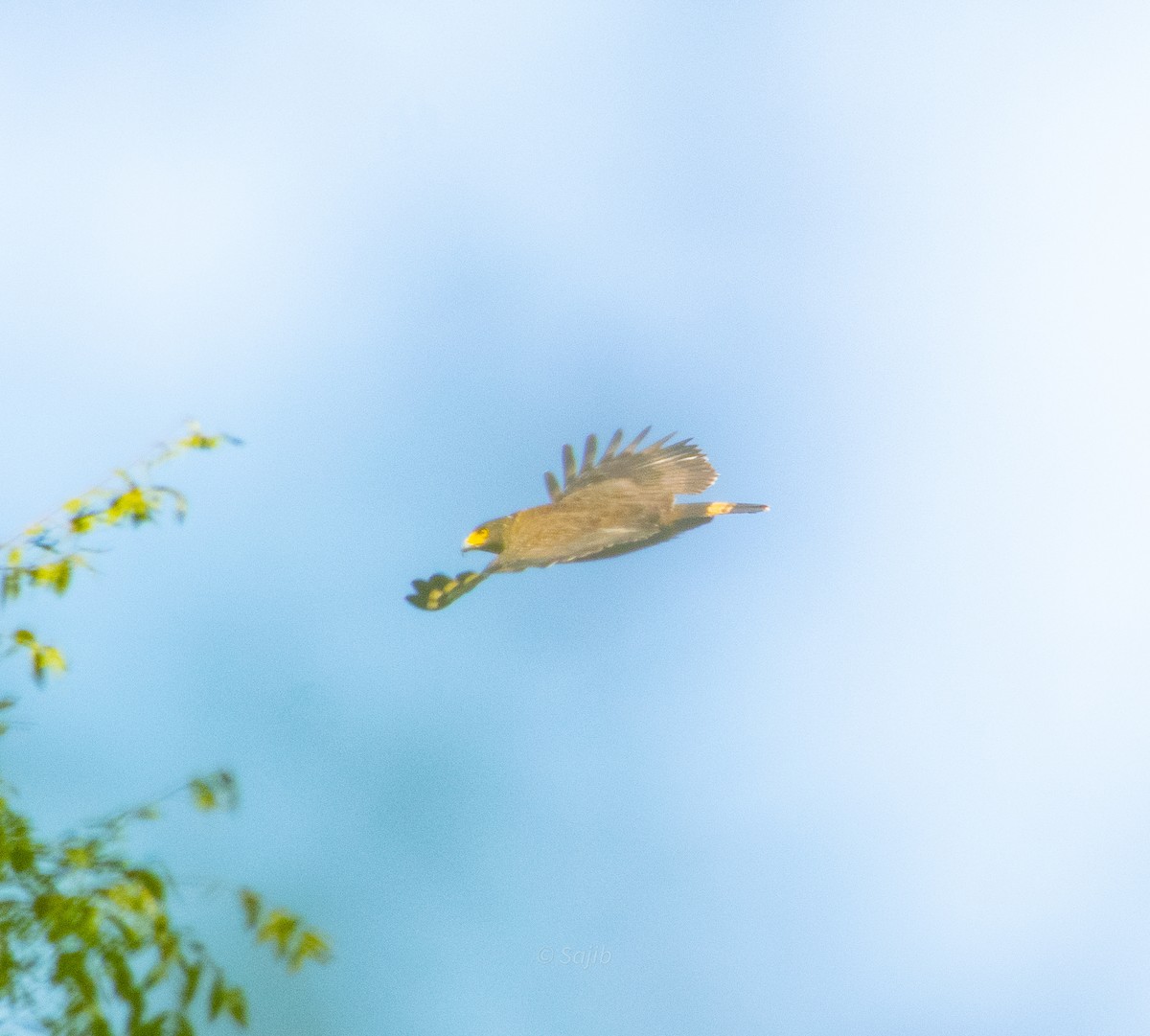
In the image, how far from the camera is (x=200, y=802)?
8.52ft

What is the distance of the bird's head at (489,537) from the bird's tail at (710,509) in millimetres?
877

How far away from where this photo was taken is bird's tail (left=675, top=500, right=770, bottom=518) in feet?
19.7

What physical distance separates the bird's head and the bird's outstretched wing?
1.76 ft

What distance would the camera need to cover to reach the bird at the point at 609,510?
573 centimetres

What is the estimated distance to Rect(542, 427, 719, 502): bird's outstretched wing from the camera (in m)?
5.92

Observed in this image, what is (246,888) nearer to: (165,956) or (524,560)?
(165,956)

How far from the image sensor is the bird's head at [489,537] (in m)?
5.96

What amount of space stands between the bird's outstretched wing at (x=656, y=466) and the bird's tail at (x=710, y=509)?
0.28 ft

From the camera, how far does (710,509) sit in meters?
6.08

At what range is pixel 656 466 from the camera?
6.02 m

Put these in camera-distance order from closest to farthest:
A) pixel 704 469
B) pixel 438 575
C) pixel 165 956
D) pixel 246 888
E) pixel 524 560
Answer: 1. pixel 165 956
2. pixel 246 888
3. pixel 438 575
4. pixel 524 560
5. pixel 704 469

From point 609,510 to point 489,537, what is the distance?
0.63m

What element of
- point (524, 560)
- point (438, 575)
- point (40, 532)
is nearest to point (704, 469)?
point (524, 560)

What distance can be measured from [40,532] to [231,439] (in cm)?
53
